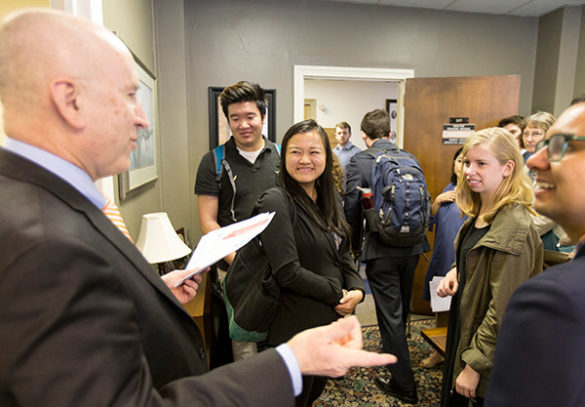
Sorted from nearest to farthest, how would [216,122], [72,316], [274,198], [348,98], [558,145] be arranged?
[72,316] → [558,145] → [274,198] → [216,122] → [348,98]

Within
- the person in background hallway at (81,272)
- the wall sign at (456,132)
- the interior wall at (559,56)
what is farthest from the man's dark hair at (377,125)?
the interior wall at (559,56)

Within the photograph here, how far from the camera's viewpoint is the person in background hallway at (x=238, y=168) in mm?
2092

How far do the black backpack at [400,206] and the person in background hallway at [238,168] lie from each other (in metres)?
0.71

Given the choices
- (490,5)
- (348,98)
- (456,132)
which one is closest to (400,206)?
(456,132)

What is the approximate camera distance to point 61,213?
520mm

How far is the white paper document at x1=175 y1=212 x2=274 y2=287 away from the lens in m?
0.81

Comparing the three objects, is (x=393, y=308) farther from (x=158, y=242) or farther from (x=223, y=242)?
(x=223, y=242)

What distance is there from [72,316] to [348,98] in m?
7.46

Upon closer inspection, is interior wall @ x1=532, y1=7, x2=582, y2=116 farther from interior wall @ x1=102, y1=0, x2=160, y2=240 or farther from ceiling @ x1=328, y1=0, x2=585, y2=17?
interior wall @ x1=102, y1=0, x2=160, y2=240

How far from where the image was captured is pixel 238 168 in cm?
216

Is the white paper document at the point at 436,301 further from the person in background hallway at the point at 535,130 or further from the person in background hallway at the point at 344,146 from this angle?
the person in background hallway at the point at 344,146

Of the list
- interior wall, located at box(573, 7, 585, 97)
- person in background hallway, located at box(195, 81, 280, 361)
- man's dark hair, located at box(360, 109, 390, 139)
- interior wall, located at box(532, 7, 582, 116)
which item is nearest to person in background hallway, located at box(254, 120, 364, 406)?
person in background hallway, located at box(195, 81, 280, 361)

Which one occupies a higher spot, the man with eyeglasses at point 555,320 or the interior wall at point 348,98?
the interior wall at point 348,98

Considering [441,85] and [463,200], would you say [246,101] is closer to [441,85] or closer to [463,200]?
[463,200]
